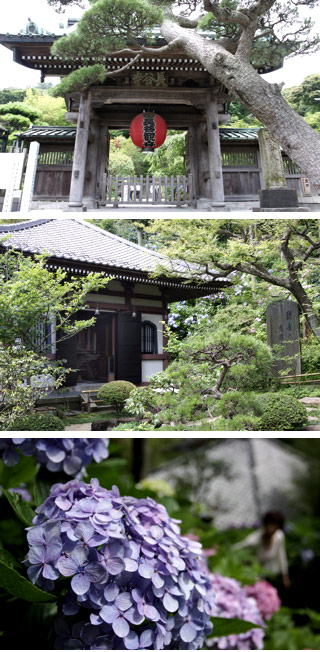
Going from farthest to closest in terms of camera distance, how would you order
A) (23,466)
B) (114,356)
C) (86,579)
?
(114,356), (23,466), (86,579)

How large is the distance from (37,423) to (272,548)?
→ 3.44 ft

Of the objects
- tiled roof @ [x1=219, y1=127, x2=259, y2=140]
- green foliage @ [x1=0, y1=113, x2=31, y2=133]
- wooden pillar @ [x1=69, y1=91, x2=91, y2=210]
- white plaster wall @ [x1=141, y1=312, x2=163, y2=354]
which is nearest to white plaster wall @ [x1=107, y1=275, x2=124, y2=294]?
white plaster wall @ [x1=141, y1=312, x2=163, y2=354]

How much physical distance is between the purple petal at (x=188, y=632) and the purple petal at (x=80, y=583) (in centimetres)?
20

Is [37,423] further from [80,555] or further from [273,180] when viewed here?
[273,180]

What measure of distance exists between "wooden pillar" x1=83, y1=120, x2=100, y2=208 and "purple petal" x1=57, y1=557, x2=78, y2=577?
15.0 ft

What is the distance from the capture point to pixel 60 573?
784 millimetres

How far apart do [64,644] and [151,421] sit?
96 cm

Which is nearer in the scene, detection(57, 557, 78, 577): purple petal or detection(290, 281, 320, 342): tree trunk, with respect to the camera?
detection(57, 557, 78, 577): purple petal

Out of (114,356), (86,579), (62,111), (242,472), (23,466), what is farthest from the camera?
(62,111)

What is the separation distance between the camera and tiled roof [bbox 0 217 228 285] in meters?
1.64

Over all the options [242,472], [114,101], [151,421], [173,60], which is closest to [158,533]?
[151,421]

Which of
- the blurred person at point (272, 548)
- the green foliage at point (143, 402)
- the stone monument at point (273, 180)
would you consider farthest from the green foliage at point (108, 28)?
the blurred person at point (272, 548)

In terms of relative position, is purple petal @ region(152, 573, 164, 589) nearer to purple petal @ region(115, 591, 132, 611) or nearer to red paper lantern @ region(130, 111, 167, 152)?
purple petal @ region(115, 591, 132, 611)

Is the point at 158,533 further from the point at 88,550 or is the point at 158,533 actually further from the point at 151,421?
the point at 151,421
